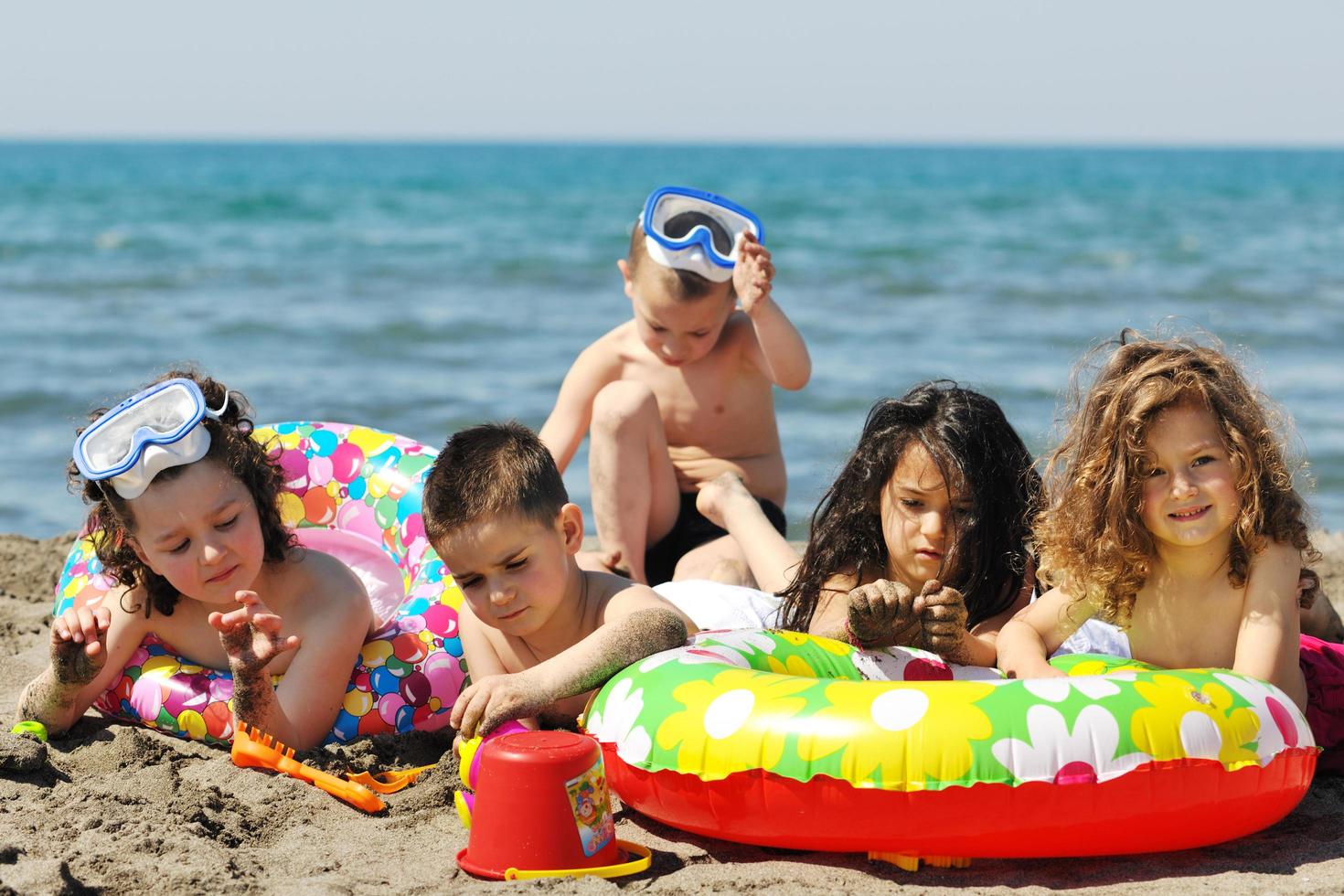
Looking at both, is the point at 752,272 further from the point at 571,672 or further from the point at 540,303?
the point at 540,303

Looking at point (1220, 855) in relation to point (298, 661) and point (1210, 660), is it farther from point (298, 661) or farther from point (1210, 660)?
point (298, 661)

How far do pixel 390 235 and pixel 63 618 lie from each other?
62.4ft

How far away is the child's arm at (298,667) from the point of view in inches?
136

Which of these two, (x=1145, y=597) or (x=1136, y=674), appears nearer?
(x=1136, y=674)

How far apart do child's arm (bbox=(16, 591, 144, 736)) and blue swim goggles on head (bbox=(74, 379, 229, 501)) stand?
35cm

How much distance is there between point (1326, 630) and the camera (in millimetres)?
4250

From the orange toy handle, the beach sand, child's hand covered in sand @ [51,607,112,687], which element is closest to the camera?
the beach sand

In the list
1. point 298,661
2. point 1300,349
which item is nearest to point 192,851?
point 298,661

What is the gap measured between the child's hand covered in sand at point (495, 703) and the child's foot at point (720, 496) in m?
1.49

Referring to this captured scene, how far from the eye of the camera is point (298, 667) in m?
3.79

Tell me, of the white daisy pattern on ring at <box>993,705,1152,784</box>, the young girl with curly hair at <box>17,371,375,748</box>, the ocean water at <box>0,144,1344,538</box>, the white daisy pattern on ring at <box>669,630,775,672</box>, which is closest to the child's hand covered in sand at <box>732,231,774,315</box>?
→ the ocean water at <box>0,144,1344,538</box>

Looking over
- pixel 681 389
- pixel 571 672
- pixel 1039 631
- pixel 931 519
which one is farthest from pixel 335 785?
pixel 681 389

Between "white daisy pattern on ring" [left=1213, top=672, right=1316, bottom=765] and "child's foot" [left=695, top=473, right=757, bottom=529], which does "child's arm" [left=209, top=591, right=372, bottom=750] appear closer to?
"child's foot" [left=695, top=473, right=757, bottom=529]

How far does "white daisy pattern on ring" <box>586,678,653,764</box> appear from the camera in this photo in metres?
3.09
